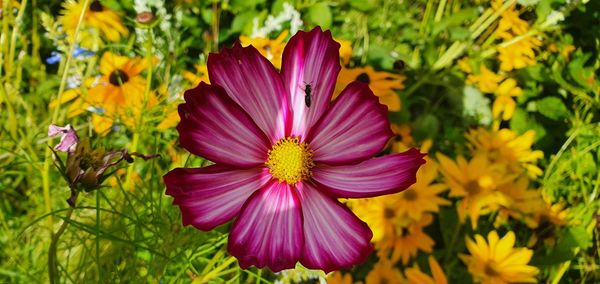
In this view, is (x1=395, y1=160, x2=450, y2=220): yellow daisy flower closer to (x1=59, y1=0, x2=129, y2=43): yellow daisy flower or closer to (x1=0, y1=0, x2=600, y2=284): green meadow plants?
(x1=0, y1=0, x2=600, y2=284): green meadow plants

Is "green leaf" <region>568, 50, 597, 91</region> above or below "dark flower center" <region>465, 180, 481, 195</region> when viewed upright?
above

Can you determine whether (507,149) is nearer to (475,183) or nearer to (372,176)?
(475,183)

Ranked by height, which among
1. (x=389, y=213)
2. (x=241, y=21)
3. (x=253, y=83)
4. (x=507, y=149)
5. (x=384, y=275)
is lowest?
(x=384, y=275)

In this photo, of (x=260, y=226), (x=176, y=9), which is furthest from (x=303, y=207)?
(x=176, y=9)

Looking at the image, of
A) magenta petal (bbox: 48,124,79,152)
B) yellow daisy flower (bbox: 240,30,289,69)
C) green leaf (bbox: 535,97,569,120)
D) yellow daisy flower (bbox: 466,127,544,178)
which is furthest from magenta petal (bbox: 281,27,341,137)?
green leaf (bbox: 535,97,569,120)

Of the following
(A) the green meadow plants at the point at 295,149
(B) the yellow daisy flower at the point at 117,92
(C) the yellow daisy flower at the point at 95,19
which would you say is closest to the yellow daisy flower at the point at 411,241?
(A) the green meadow plants at the point at 295,149

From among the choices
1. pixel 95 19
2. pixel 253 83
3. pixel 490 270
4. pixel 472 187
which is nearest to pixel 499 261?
pixel 490 270

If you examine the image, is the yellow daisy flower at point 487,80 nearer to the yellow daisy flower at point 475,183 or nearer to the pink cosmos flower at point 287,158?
the yellow daisy flower at point 475,183

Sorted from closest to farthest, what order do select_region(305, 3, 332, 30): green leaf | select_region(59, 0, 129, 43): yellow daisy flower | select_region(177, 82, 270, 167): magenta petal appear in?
select_region(177, 82, 270, 167): magenta petal
select_region(59, 0, 129, 43): yellow daisy flower
select_region(305, 3, 332, 30): green leaf
